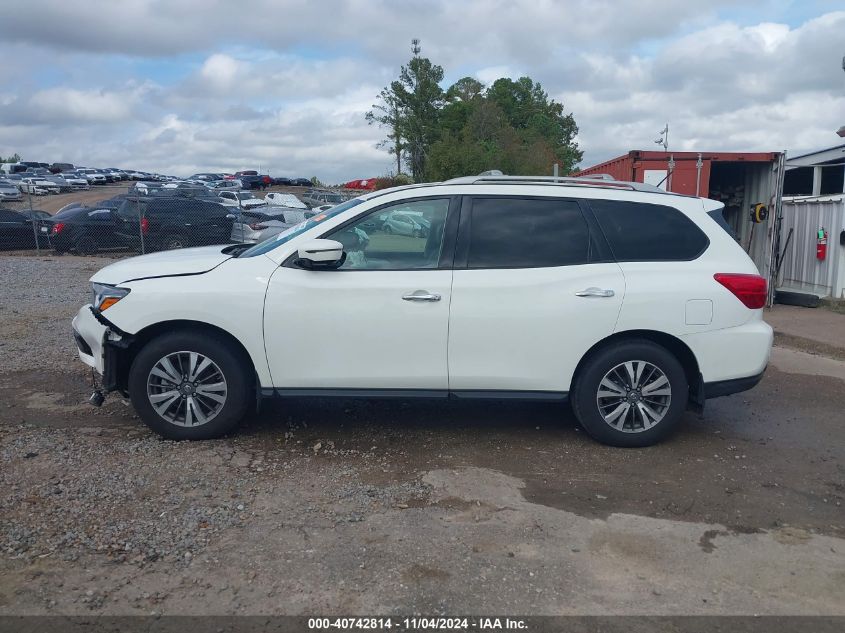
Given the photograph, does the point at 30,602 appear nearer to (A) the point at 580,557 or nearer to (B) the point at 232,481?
(B) the point at 232,481

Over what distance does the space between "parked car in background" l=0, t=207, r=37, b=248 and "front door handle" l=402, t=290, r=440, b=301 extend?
17.6 metres

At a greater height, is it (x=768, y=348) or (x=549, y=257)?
(x=549, y=257)

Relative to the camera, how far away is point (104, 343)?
5.30 meters

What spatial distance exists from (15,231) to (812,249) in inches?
724

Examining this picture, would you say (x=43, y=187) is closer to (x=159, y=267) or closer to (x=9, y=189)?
(x=9, y=189)

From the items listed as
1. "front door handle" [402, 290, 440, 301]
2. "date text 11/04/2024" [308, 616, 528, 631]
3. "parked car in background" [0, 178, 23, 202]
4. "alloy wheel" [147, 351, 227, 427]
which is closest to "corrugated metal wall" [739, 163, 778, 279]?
"front door handle" [402, 290, 440, 301]

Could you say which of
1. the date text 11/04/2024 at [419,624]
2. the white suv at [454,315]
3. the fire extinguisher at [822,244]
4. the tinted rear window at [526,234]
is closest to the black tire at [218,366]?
the white suv at [454,315]

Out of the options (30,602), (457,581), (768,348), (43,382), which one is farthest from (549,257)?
(43,382)

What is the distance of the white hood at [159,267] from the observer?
17.6 ft

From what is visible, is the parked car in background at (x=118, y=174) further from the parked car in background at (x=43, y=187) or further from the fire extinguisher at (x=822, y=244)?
the fire extinguisher at (x=822, y=244)

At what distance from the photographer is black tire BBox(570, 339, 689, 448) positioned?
5.37 m

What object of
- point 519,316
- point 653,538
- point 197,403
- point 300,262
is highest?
point 300,262

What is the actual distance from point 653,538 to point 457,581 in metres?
1.19

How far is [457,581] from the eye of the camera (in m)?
3.65
